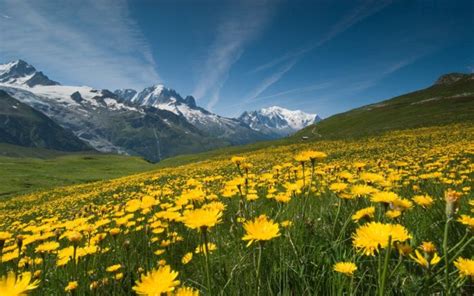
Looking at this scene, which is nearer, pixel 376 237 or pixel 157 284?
pixel 157 284

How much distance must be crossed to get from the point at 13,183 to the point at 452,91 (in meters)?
122

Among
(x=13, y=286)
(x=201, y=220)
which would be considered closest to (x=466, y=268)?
(x=201, y=220)

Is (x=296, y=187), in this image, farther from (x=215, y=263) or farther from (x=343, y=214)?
(x=215, y=263)

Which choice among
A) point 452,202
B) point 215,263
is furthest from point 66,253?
point 452,202

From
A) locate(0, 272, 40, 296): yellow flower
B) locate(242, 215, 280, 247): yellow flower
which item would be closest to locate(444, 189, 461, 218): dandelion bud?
locate(242, 215, 280, 247): yellow flower

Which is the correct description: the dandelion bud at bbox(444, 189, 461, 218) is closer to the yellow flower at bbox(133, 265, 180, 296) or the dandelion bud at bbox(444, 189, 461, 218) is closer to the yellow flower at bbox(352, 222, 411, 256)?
the yellow flower at bbox(352, 222, 411, 256)

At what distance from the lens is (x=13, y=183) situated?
41344 millimetres

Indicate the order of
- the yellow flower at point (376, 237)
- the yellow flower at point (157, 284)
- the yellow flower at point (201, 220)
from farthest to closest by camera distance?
the yellow flower at point (201, 220), the yellow flower at point (376, 237), the yellow flower at point (157, 284)

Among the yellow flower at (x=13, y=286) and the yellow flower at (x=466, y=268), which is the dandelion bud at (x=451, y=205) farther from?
the yellow flower at (x=13, y=286)

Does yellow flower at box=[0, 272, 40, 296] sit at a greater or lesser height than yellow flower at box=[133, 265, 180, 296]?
greater

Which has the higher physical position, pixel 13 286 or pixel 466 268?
pixel 13 286

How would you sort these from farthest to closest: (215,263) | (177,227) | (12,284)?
(177,227)
(215,263)
(12,284)

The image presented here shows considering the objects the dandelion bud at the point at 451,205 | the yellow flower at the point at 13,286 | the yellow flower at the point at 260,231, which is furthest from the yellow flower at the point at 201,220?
the dandelion bud at the point at 451,205

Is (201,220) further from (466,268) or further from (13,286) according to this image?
(466,268)
